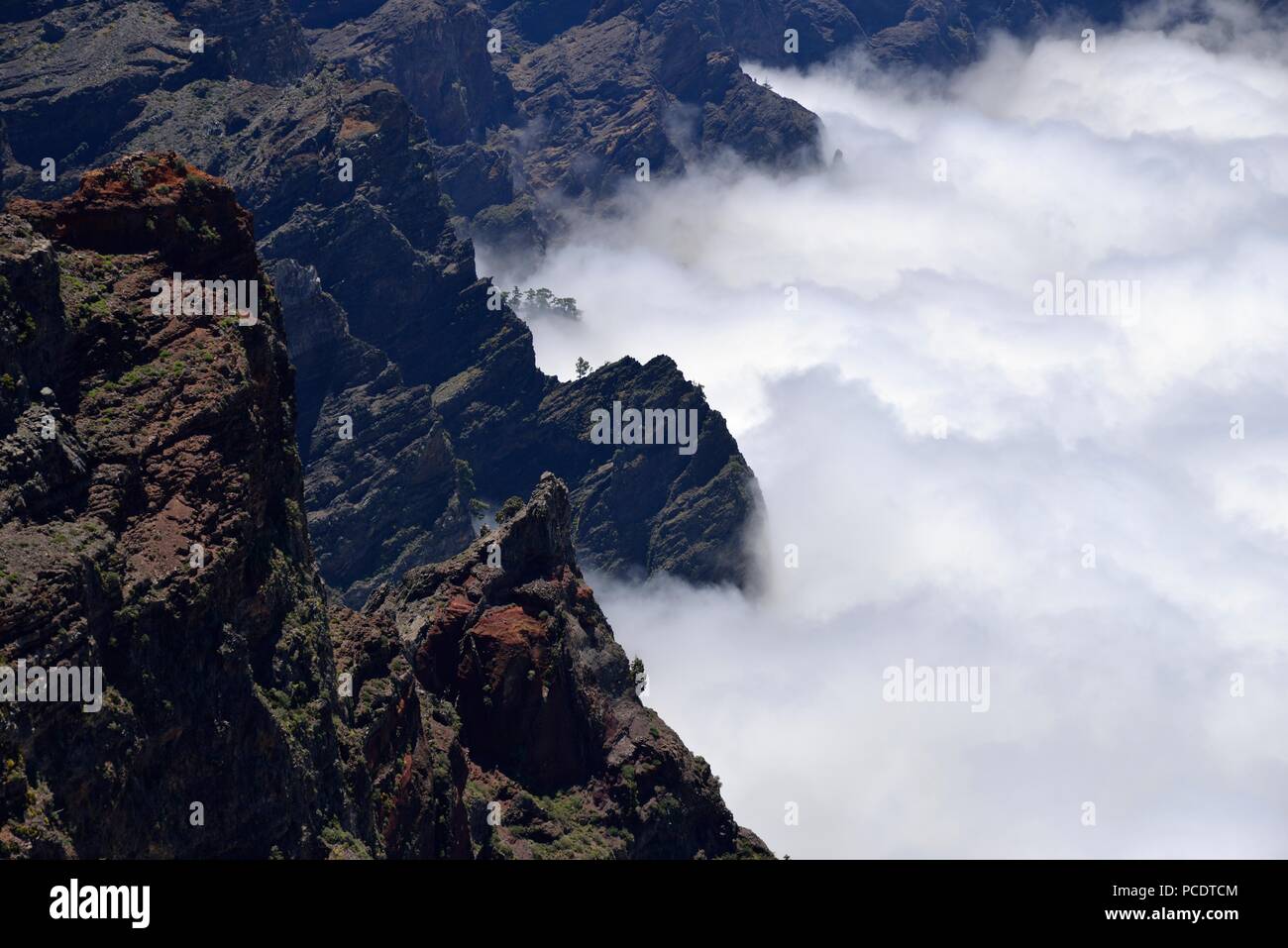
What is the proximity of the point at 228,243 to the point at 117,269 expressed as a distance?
8811 mm

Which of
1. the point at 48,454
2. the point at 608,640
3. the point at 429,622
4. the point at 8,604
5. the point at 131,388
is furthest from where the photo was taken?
the point at 608,640

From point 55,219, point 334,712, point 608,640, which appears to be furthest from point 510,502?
point 55,219

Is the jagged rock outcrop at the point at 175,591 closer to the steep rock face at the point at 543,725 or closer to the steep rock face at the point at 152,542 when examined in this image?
the steep rock face at the point at 152,542

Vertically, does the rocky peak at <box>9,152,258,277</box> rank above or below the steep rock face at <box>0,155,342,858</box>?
above

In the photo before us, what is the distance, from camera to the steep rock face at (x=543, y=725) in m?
159

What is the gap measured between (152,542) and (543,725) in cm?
5912

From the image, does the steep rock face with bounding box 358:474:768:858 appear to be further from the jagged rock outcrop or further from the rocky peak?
the rocky peak

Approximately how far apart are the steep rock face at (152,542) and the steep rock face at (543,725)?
32.8 meters

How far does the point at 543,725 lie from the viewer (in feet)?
540

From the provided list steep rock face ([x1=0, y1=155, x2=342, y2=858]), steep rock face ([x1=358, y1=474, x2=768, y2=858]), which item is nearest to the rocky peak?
steep rock face ([x1=0, y1=155, x2=342, y2=858])

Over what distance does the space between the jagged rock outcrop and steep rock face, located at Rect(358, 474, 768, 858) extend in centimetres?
282

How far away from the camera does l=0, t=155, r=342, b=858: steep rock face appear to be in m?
102
